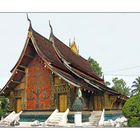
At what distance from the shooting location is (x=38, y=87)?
11641 millimetres

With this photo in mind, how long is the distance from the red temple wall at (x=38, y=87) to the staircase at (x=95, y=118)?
5.29 feet

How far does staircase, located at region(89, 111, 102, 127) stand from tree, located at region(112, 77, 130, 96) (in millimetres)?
1107

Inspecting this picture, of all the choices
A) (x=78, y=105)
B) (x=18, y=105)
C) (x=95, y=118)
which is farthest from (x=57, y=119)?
(x=18, y=105)

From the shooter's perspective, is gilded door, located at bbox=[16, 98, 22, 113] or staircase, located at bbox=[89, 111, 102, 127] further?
gilded door, located at bbox=[16, 98, 22, 113]

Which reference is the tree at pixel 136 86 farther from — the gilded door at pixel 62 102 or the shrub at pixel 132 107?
the gilded door at pixel 62 102

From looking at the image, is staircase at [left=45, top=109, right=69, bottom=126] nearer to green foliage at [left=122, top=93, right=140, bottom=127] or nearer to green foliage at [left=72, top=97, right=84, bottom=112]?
green foliage at [left=72, top=97, right=84, bottom=112]

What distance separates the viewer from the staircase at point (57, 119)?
10384 millimetres

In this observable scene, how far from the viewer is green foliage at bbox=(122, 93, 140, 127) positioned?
8.67 metres

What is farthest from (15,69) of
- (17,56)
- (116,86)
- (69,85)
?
(116,86)

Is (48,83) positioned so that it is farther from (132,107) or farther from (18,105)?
(132,107)

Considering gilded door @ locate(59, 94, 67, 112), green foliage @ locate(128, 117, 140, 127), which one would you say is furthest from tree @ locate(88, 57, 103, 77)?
green foliage @ locate(128, 117, 140, 127)

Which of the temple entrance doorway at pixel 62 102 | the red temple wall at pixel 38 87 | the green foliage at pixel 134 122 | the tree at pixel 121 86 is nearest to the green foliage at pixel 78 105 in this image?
the temple entrance doorway at pixel 62 102

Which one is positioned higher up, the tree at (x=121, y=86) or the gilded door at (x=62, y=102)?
the tree at (x=121, y=86)

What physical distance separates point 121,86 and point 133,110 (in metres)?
1.33
